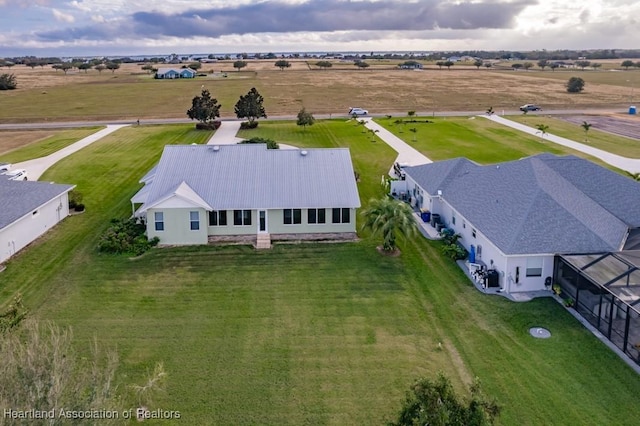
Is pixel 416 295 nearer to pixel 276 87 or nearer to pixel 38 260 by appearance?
pixel 38 260

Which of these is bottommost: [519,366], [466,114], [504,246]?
[519,366]

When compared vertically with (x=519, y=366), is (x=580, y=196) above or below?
above

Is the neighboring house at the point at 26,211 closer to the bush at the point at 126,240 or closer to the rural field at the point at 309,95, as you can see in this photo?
the bush at the point at 126,240

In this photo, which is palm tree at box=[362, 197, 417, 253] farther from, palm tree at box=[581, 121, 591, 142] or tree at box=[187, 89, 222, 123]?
tree at box=[187, 89, 222, 123]

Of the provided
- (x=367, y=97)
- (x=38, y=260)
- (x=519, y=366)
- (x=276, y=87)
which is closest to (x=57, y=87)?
(x=276, y=87)

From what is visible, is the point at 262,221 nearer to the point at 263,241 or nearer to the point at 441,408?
the point at 263,241

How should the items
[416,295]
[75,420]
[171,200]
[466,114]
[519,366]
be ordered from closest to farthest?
[75,420] < [519,366] < [416,295] < [171,200] < [466,114]

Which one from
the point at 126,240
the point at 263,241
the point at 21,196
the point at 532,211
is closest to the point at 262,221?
the point at 263,241
